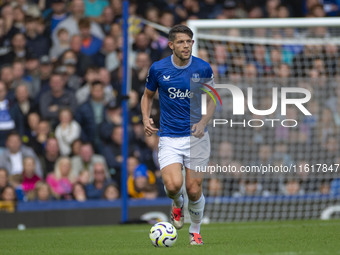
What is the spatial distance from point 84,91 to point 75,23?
1.96m

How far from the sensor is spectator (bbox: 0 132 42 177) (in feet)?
44.1

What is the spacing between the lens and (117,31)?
51.6 ft

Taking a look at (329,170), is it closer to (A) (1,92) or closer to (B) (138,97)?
(B) (138,97)

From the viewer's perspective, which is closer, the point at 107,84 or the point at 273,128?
the point at 273,128

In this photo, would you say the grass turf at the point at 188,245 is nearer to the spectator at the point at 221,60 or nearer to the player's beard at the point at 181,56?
the player's beard at the point at 181,56

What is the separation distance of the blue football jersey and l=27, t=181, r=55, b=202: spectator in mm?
5235

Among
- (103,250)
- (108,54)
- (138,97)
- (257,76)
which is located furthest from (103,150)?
(103,250)

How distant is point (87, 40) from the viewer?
15.6 m

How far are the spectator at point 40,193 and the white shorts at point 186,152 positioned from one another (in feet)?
17.2

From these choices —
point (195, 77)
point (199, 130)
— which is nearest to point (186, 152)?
point (199, 130)

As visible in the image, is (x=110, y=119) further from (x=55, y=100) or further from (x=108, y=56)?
(x=108, y=56)

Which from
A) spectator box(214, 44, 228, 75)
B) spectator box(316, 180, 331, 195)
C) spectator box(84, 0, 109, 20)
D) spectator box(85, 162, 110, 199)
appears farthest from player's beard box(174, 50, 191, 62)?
spectator box(84, 0, 109, 20)

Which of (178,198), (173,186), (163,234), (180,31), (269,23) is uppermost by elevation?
(180,31)

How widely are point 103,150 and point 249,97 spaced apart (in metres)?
3.01
